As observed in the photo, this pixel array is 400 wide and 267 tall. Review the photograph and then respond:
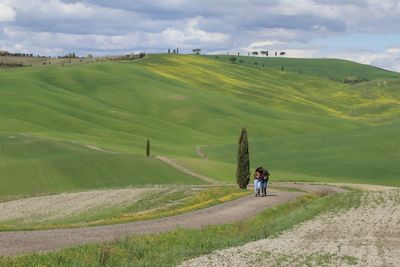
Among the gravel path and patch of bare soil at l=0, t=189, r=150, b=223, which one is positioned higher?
the gravel path

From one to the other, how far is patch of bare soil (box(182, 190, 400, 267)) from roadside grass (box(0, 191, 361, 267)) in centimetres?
88

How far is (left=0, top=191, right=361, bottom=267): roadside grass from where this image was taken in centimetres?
2550

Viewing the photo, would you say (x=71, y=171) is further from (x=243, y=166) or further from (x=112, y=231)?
(x=112, y=231)

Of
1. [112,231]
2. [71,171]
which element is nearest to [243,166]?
[71,171]

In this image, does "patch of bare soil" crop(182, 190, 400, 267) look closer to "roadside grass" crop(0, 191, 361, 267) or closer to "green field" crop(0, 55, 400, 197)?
"roadside grass" crop(0, 191, 361, 267)

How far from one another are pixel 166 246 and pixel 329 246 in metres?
7.06

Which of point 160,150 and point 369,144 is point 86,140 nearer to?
point 160,150

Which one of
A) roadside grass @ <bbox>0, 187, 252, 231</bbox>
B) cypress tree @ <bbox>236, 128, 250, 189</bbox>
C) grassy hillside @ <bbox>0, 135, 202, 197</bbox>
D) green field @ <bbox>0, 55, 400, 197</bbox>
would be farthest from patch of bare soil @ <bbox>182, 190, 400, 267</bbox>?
green field @ <bbox>0, 55, 400, 197</bbox>

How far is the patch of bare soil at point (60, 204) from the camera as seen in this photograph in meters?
54.5

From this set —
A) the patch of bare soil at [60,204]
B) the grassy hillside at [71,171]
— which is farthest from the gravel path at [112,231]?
the grassy hillside at [71,171]

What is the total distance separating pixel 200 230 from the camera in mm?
35562

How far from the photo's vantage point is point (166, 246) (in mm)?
30328

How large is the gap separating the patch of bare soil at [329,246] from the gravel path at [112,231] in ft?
18.8

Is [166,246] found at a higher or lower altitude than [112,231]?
higher
